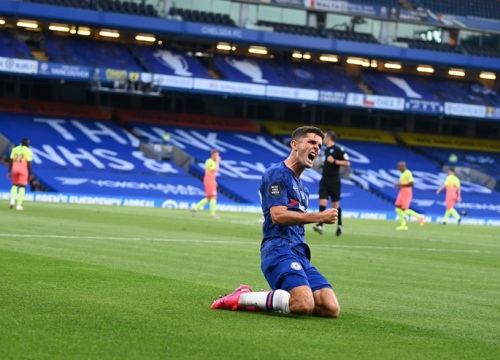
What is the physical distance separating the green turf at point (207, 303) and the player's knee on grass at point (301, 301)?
0.10 metres

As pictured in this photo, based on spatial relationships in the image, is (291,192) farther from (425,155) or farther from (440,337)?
(425,155)

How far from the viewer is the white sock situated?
9.49 meters

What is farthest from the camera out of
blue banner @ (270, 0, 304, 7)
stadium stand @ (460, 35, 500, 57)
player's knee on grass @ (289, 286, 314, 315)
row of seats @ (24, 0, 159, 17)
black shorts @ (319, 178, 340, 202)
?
stadium stand @ (460, 35, 500, 57)

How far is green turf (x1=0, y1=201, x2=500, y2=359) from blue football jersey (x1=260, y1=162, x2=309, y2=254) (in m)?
0.77

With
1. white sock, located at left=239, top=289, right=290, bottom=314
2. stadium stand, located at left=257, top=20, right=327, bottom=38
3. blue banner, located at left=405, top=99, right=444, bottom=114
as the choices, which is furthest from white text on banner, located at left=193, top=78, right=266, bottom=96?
white sock, located at left=239, top=289, right=290, bottom=314

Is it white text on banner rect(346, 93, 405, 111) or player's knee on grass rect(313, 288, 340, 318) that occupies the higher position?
white text on banner rect(346, 93, 405, 111)

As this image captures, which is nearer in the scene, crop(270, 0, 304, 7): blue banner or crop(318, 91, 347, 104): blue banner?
crop(270, 0, 304, 7): blue banner

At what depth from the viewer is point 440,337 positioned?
865 cm

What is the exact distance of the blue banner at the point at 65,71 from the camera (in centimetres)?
5503

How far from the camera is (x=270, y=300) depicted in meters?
9.58

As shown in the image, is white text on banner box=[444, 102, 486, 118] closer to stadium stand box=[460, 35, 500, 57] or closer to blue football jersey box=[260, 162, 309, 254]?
stadium stand box=[460, 35, 500, 57]

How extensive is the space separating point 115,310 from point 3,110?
4945 cm

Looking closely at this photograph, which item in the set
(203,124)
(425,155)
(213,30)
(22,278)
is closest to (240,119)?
(203,124)

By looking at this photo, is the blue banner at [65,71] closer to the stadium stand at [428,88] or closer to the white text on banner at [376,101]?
the white text on banner at [376,101]
